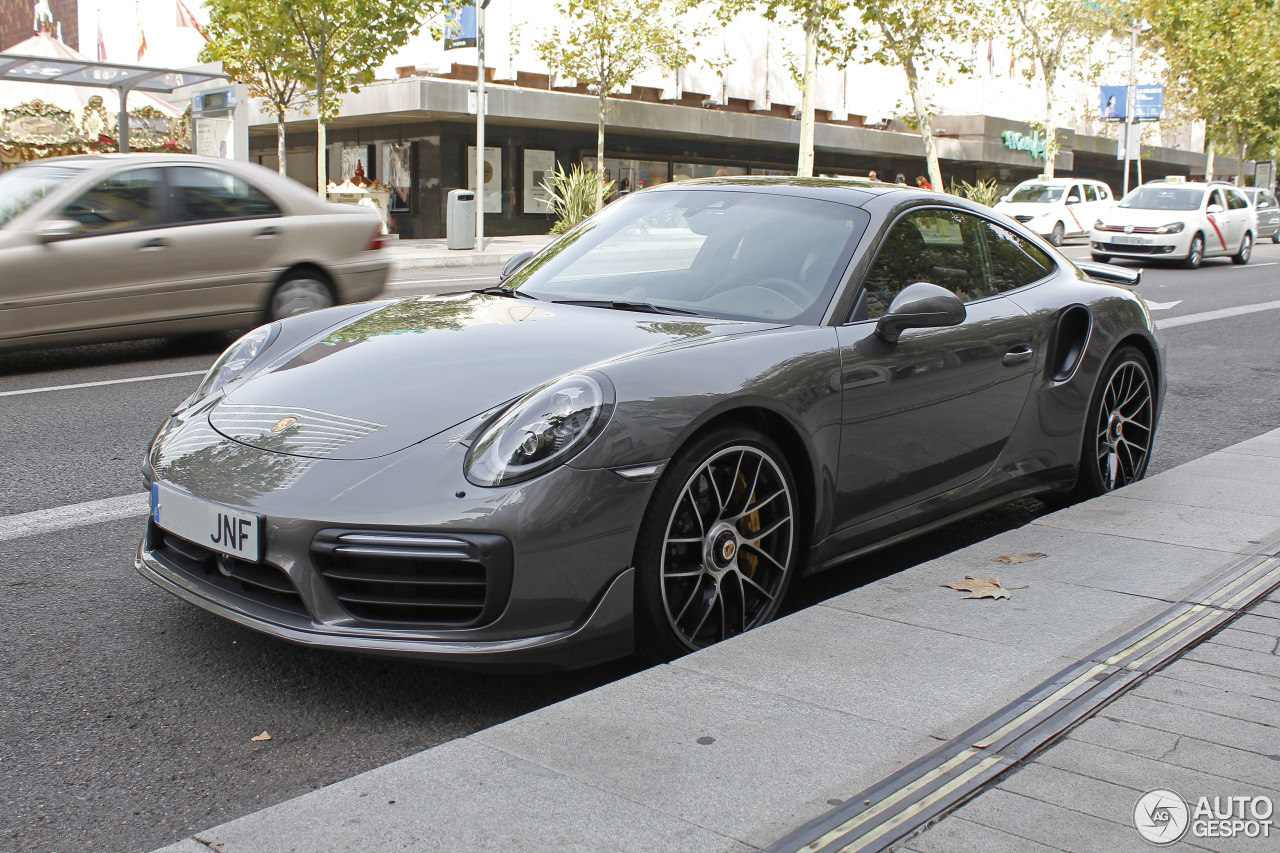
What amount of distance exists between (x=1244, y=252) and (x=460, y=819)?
25473 mm

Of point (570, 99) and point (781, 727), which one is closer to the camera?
point (781, 727)

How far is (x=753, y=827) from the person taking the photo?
7.32 ft

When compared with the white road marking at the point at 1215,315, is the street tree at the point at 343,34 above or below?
above

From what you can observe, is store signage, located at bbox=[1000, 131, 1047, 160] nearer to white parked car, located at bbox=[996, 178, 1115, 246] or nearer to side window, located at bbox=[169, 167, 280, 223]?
white parked car, located at bbox=[996, 178, 1115, 246]

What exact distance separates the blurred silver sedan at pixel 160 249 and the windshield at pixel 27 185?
1cm

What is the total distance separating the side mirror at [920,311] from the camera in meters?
3.68

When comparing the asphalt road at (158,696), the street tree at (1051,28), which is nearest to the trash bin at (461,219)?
the asphalt road at (158,696)

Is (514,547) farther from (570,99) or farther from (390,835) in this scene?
(570,99)

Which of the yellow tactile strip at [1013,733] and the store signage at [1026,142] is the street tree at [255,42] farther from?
the store signage at [1026,142]

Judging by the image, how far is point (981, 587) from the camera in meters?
3.62

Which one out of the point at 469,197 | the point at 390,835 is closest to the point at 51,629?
the point at 390,835

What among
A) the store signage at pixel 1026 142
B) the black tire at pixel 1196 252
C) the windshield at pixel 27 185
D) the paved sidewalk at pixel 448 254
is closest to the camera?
the windshield at pixel 27 185

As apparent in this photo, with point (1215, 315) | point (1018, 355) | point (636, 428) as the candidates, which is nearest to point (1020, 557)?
point (1018, 355)

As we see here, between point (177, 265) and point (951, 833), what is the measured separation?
748 cm
